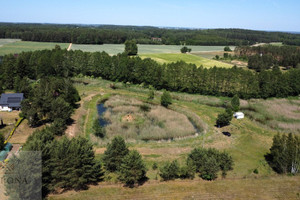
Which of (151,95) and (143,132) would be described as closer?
(143,132)

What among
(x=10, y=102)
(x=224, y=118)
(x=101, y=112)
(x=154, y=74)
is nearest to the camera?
(x=224, y=118)

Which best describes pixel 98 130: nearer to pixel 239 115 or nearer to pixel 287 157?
pixel 287 157

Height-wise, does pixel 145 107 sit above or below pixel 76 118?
above

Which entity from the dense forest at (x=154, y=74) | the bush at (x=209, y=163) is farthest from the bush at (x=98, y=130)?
the dense forest at (x=154, y=74)

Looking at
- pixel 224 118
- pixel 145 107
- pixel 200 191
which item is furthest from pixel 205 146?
pixel 145 107

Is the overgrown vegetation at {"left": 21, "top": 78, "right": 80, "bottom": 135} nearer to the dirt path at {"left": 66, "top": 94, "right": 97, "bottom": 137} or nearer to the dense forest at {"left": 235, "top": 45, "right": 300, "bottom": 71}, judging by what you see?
the dirt path at {"left": 66, "top": 94, "right": 97, "bottom": 137}

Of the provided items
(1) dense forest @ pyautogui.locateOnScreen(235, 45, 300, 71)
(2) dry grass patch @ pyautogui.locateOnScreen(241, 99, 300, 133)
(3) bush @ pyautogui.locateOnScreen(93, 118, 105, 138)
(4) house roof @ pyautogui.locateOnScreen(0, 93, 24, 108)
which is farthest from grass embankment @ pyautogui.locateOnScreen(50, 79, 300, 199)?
(1) dense forest @ pyautogui.locateOnScreen(235, 45, 300, 71)

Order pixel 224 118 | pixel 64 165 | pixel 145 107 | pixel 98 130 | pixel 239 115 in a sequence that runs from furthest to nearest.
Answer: pixel 145 107, pixel 239 115, pixel 224 118, pixel 98 130, pixel 64 165

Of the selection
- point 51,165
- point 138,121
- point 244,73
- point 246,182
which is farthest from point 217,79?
point 51,165
